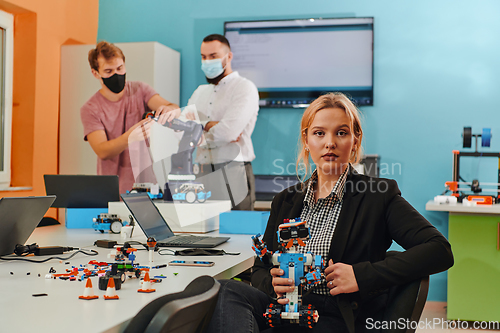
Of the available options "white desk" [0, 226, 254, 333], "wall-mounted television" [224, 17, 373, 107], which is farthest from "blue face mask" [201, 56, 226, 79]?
"white desk" [0, 226, 254, 333]

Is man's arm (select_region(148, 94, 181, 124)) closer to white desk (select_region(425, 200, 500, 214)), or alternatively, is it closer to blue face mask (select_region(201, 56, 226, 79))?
blue face mask (select_region(201, 56, 226, 79))

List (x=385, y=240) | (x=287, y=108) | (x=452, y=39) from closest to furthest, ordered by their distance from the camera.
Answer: (x=385, y=240) < (x=452, y=39) < (x=287, y=108)

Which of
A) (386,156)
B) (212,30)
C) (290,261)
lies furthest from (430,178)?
(290,261)

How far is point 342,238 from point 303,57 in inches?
99.6

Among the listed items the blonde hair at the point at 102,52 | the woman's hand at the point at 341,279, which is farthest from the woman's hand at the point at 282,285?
the blonde hair at the point at 102,52

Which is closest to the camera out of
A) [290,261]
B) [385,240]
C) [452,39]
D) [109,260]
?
[290,261]

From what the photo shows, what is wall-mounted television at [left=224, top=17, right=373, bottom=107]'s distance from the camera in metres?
3.45

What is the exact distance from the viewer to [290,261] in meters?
1.11

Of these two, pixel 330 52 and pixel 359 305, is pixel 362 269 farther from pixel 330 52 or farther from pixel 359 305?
pixel 330 52

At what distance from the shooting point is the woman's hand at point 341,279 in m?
1.12

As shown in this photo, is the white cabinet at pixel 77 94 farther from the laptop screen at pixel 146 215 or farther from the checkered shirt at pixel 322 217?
the checkered shirt at pixel 322 217

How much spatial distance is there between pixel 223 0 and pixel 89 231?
2342 millimetres

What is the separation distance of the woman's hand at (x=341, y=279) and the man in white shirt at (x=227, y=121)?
6.28ft

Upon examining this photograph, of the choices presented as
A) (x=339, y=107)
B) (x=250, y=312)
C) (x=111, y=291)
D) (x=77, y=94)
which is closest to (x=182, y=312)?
(x=111, y=291)
